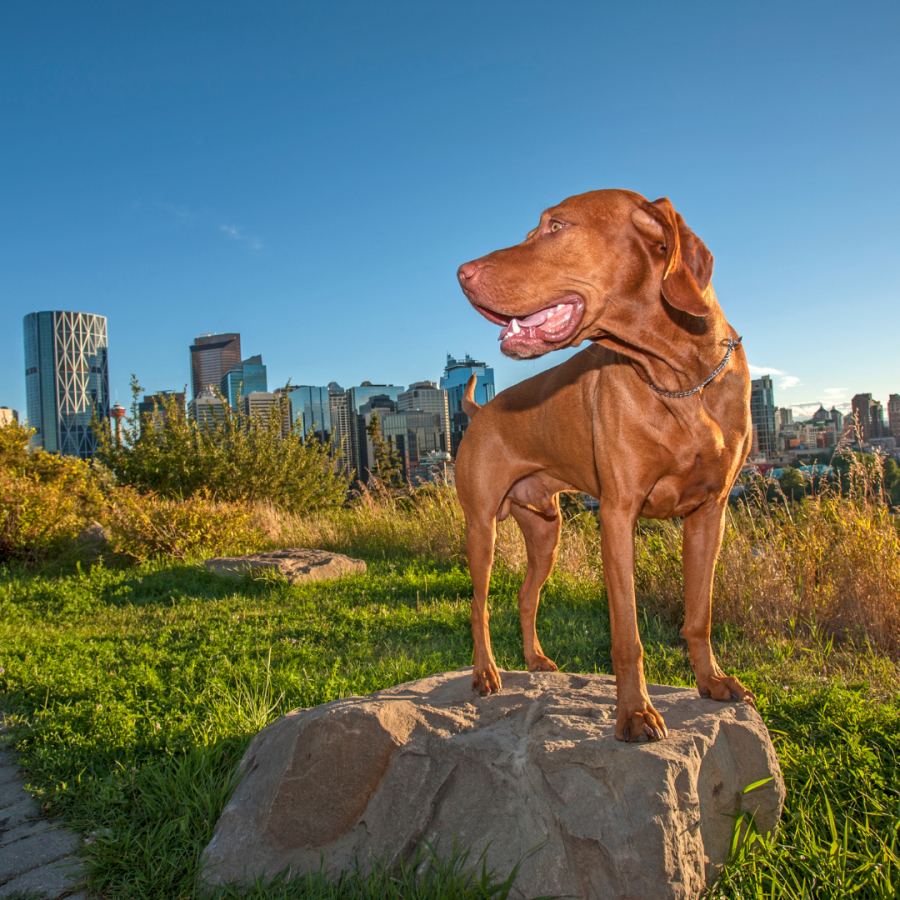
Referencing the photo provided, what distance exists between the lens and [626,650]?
7.26ft

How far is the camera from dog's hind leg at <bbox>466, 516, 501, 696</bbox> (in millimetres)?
2938

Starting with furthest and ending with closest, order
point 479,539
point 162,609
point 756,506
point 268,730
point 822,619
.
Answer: point 162,609, point 756,506, point 822,619, point 479,539, point 268,730

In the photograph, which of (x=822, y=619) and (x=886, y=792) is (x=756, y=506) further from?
(x=886, y=792)

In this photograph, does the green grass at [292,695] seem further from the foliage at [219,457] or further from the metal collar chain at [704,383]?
the foliage at [219,457]

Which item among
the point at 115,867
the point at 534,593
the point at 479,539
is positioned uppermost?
the point at 479,539

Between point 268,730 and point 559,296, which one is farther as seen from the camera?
point 268,730

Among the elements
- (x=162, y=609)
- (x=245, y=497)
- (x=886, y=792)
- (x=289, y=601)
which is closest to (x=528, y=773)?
(x=886, y=792)

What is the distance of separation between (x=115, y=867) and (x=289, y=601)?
433 centimetres

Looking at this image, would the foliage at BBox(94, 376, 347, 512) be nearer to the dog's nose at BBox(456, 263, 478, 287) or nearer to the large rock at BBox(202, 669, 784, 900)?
the large rock at BBox(202, 669, 784, 900)

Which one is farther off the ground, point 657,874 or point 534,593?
point 534,593

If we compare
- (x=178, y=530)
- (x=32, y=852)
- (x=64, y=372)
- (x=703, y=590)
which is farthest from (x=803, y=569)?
(x=64, y=372)

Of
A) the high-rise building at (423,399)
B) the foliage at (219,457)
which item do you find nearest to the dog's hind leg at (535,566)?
the foliage at (219,457)

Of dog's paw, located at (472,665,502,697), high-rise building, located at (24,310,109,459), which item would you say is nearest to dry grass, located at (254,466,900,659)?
dog's paw, located at (472,665,502,697)

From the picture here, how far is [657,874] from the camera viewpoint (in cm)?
186
